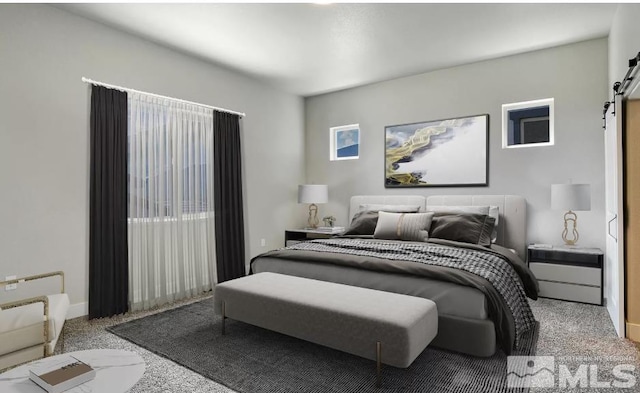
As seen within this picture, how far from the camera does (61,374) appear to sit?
1.53 m

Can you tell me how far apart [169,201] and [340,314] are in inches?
103

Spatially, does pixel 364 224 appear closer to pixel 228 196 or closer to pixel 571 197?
pixel 228 196

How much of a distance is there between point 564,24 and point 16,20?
196 inches

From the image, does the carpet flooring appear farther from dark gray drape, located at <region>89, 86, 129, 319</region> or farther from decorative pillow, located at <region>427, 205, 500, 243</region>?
decorative pillow, located at <region>427, 205, 500, 243</region>

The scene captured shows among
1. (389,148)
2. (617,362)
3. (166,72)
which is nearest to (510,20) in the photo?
(389,148)

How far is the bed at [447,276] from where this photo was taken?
2461mm

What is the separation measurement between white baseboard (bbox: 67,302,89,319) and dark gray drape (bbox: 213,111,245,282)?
58.2 inches

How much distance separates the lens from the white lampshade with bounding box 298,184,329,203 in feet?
17.8

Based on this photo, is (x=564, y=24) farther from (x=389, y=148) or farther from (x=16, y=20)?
(x=16, y=20)

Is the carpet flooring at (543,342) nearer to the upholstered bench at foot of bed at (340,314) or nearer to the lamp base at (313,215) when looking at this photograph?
the upholstered bench at foot of bed at (340,314)

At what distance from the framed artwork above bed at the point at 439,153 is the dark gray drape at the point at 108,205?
3461 millimetres

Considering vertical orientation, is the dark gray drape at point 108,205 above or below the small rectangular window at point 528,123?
below

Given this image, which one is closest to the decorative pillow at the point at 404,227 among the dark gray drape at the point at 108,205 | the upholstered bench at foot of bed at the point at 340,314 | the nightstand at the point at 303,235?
the nightstand at the point at 303,235

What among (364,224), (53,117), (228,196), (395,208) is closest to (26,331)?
(53,117)
